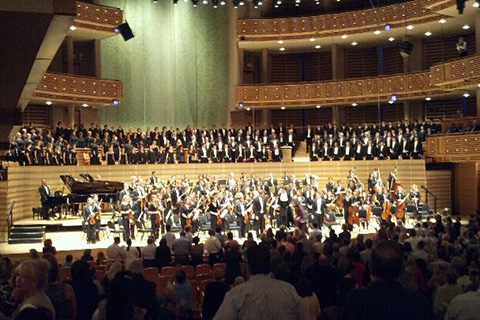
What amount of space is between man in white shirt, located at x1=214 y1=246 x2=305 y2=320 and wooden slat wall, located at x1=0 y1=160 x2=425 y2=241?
18.0 meters

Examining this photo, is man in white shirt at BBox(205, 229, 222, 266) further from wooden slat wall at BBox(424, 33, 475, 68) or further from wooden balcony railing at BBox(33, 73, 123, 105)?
wooden slat wall at BBox(424, 33, 475, 68)

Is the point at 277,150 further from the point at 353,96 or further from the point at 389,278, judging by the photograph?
the point at 389,278

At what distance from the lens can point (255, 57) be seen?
32.7 m

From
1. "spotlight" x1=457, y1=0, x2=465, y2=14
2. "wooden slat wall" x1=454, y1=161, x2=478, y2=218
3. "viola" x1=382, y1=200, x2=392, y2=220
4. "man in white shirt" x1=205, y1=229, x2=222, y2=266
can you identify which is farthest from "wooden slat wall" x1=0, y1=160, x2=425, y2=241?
"man in white shirt" x1=205, y1=229, x2=222, y2=266

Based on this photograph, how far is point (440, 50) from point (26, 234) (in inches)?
810

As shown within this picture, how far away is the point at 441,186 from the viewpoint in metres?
24.6

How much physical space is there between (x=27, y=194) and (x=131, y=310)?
18.7m

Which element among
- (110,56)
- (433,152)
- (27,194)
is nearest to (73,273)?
(27,194)

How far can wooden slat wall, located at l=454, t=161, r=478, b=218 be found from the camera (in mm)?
24094

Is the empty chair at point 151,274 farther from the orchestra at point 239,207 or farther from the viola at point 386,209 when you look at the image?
the viola at point 386,209

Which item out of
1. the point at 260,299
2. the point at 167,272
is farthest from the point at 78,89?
the point at 260,299

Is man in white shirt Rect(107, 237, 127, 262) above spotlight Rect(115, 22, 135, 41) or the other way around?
the other way around

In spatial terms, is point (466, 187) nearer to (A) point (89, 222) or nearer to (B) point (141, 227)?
(B) point (141, 227)

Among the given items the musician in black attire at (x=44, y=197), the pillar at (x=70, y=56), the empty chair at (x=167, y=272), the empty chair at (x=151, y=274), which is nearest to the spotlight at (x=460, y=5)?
the musician in black attire at (x=44, y=197)
